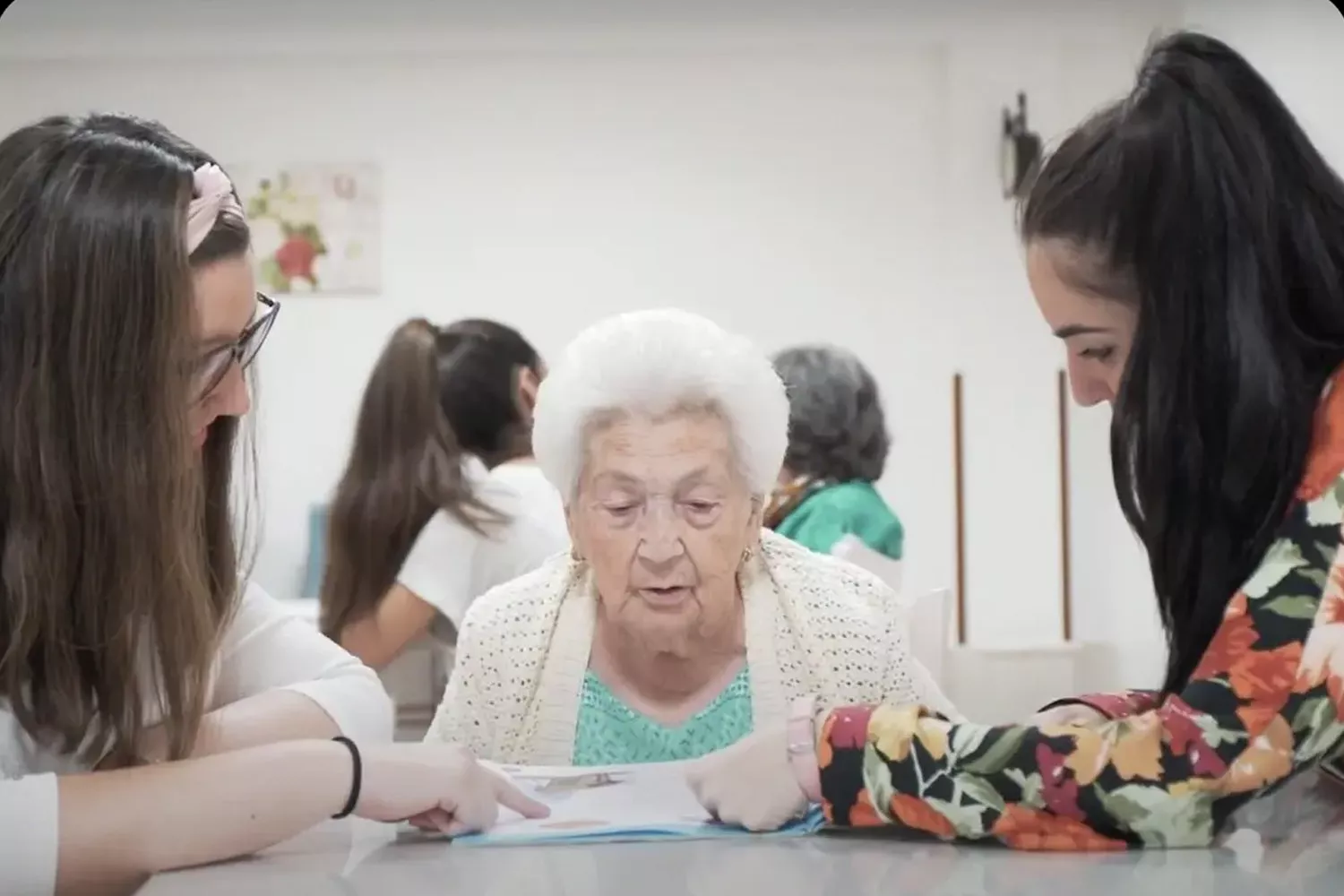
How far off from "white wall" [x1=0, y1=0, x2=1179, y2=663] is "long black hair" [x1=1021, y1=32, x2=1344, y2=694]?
3225mm

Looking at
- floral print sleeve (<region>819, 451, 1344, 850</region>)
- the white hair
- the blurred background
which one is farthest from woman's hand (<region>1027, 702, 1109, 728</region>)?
the blurred background

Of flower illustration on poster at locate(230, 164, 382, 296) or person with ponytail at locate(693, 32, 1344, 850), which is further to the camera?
flower illustration on poster at locate(230, 164, 382, 296)

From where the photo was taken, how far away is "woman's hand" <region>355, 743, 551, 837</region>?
3.02 ft

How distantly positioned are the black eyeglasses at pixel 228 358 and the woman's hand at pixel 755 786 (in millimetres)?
433

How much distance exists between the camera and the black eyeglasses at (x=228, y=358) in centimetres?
96

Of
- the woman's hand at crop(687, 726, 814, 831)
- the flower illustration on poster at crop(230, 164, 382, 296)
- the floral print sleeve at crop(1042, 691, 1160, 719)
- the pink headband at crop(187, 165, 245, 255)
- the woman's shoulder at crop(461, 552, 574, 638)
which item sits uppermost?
the flower illustration on poster at crop(230, 164, 382, 296)

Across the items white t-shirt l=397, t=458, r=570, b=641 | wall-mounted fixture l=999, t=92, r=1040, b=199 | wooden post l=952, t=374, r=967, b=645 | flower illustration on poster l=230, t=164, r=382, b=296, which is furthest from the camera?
flower illustration on poster l=230, t=164, r=382, b=296

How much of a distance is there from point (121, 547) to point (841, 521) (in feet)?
5.25

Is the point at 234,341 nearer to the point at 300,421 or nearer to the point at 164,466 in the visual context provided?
the point at 164,466

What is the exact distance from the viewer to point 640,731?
1.40 meters

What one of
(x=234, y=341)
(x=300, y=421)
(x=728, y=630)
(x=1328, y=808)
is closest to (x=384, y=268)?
(x=300, y=421)

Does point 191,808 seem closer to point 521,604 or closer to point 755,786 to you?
point 755,786

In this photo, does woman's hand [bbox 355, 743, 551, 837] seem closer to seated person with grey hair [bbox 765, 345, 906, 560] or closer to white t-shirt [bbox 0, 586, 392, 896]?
white t-shirt [bbox 0, 586, 392, 896]

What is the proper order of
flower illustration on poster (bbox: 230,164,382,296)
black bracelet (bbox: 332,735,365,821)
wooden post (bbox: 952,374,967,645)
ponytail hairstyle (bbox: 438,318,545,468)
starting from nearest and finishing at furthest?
black bracelet (bbox: 332,735,365,821), ponytail hairstyle (bbox: 438,318,545,468), wooden post (bbox: 952,374,967,645), flower illustration on poster (bbox: 230,164,382,296)
